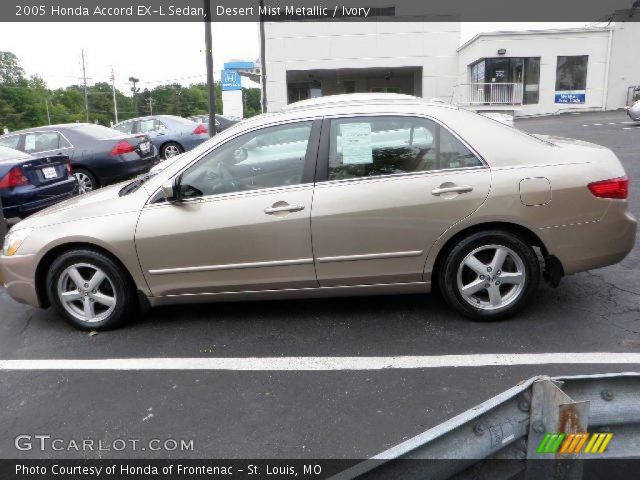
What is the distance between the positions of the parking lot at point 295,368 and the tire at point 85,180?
563cm

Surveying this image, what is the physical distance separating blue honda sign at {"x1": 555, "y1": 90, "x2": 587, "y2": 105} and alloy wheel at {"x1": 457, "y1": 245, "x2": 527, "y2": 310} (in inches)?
1123

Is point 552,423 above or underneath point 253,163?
underneath

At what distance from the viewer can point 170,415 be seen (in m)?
3.01

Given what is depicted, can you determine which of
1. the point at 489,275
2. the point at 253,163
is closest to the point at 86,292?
the point at 253,163

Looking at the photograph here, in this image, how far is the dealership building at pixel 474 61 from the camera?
2819 centimetres

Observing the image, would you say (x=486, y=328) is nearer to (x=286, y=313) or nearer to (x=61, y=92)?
(x=286, y=313)

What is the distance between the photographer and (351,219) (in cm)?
384

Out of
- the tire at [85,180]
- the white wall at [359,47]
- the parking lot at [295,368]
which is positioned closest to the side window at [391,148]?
the parking lot at [295,368]

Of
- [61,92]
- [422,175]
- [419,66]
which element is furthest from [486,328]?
[61,92]

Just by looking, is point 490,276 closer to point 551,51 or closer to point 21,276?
point 21,276

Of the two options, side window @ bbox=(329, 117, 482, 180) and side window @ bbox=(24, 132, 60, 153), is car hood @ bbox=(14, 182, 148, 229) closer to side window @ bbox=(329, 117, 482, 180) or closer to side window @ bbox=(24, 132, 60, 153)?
side window @ bbox=(329, 117, 482, 180)

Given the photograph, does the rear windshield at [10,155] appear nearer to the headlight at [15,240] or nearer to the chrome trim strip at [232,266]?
the headlight at [15,240]

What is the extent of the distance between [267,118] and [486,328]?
2276 millimetres

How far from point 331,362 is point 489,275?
1333 mm
